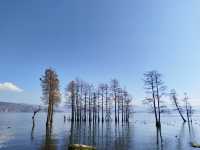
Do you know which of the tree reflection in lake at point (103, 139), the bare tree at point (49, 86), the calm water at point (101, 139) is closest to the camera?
the calm water at point (101, 139)

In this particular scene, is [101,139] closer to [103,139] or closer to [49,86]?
[103,139]

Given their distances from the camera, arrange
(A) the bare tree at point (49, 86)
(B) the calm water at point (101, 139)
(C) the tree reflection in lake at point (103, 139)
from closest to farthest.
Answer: (B) the calm water at point (101, 139), (C) the tree reflection in lake at point (103, 139), (A) the bare tree at point (49, 86)

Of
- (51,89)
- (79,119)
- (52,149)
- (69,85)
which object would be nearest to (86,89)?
(69,85)

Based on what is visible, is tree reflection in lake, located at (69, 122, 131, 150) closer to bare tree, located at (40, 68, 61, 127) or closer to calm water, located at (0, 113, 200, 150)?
calm water, located at (0, 113, 200, 150)

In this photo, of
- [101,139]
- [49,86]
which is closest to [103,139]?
[101,139]

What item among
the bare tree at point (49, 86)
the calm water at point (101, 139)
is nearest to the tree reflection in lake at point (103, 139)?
the calm water at point (101, 139)

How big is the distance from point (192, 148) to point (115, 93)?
42243mm

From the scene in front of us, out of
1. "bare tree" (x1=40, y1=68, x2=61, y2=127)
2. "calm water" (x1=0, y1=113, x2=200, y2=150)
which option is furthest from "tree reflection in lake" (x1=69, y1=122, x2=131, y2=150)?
"bare tree" (x1=40, y1=68, x2=61, y2=127)

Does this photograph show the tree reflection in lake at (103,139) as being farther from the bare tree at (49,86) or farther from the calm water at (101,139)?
the bare tree at (49,86)

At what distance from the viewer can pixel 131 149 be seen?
16.7 metres

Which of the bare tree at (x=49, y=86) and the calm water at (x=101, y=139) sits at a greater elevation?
the bare tree at (x=49, y=86)

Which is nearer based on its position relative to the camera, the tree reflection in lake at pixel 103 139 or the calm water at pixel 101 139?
the calm water at pixel 101 139

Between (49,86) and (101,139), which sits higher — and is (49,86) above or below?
above

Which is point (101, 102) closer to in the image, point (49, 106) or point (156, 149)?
point (49, 106)
